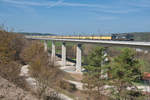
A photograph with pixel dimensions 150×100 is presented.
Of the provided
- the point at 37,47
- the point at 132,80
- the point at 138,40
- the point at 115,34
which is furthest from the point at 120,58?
the point at 37,47

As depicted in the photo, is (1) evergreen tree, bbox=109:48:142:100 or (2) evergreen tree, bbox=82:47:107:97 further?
(2) evergreen tree, bbox=82:47:107:97

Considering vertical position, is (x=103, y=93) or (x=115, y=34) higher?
(x=115, y=34)

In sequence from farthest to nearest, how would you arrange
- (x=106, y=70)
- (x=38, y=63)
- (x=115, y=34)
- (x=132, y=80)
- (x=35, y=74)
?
(x=115, y=34) → (x=106, y=70) → (x=38, y=63) → (x=35, y=74) → (x=132, y=80)

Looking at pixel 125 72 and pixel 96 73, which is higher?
pixel 125 72

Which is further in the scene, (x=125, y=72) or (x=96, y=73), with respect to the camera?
(x=96, y=73)

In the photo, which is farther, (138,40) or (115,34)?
(115,34)

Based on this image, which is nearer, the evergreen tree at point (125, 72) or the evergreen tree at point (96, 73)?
the evergreen tree at point (125, 72)

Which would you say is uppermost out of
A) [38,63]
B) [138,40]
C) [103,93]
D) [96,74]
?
[138,40]

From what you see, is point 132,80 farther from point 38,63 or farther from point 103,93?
point 38,63

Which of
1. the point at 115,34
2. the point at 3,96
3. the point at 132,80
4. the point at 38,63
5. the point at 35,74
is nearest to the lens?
the point at 3,96

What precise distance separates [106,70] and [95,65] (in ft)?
6.11

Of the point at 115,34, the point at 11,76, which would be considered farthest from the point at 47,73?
the point at 115,34

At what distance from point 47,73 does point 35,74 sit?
2085 millimetres

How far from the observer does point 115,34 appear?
97.9 feet
